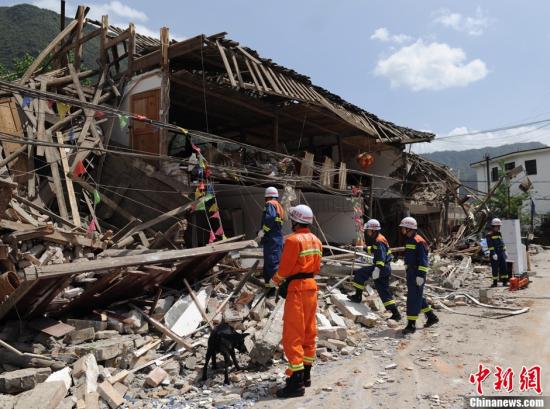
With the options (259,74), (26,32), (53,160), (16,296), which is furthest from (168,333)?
(26,32)

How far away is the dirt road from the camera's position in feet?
15.0

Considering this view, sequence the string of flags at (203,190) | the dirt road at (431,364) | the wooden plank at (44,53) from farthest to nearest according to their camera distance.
Answer: the wooden plank at (44,53) → the string of flags at (203,190) → the dirt road at (431,364)

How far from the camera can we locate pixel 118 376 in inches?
201

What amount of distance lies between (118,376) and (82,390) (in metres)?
0.52

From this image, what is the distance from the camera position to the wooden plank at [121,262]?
5.07 metres

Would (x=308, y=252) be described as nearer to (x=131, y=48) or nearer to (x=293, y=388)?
(x=293, y=388)

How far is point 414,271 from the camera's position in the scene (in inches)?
287

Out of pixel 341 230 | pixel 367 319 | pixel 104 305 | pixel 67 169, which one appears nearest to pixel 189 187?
pixel 67 169

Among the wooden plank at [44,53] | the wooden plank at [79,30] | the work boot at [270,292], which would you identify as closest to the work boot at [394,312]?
the work boot at [270,292]

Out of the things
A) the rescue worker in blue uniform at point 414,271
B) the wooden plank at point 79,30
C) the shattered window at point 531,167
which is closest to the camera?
the rescue worker in blue uniform at point 414,271

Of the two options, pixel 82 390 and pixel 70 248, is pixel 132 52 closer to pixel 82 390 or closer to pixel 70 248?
pixel 70 248

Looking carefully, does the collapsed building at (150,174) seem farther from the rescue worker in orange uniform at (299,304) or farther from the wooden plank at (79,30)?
the rescue worker in orange uniform at (299,304)

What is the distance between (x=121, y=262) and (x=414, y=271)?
15.6ft

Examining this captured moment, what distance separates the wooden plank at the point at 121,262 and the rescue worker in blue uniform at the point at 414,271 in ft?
9.44
